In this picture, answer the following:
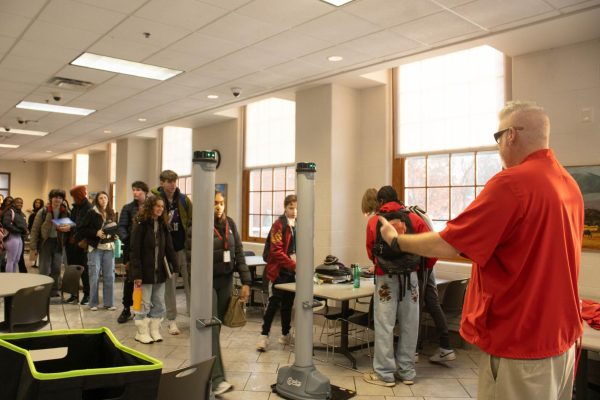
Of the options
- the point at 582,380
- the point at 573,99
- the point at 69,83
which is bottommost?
the point at 582,380

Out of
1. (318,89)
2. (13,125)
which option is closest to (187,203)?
(318,89)

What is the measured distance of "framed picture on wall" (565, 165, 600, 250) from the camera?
14.3 feet

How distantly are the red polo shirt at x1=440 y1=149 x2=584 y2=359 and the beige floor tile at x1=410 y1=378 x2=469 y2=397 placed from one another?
2.34 metres

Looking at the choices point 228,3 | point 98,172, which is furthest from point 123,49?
point 98,172

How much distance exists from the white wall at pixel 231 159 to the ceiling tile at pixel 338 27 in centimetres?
437

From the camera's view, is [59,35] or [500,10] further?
[59,35]

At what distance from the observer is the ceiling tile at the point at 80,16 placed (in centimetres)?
388

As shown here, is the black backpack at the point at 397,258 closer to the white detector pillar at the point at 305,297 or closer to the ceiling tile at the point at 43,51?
the white detector pillar at the point at 305,297

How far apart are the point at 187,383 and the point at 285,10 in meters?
3.23

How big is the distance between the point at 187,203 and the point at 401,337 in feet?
7.49

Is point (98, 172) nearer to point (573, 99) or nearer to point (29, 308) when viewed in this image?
point (29, 308)

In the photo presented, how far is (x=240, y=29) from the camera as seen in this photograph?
4367 millimetres

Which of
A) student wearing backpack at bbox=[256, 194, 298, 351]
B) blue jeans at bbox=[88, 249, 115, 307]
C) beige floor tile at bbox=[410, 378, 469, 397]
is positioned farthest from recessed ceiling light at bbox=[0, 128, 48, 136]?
beige floor tile at bbox=[410, 378, 469, 397]

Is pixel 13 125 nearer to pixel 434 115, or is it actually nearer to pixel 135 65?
pixel 135 65
